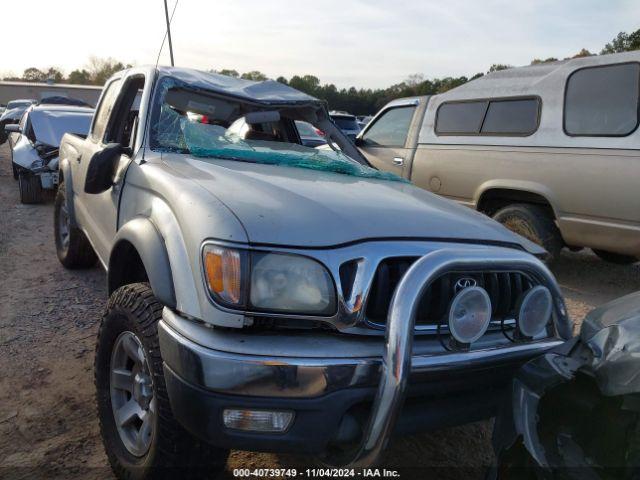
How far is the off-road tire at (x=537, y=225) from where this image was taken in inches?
213

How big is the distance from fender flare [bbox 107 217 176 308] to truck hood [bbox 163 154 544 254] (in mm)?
286

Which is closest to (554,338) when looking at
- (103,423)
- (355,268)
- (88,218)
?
(355,268)

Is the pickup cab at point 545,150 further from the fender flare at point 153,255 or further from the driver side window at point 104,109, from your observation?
the fender flare at point 153,255

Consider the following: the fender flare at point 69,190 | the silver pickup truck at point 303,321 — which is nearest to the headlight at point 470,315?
the silver pickup truck at point 303,321

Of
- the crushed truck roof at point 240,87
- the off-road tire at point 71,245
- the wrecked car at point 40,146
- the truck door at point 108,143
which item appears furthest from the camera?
the wrecked car at point 40,146

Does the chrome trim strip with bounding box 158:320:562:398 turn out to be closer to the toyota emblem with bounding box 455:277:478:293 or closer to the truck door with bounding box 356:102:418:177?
the toyota emblem with bounding box 455:277:478:293

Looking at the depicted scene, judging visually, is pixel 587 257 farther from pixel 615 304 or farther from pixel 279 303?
pixel 279 303

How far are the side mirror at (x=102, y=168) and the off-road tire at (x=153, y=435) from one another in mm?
864

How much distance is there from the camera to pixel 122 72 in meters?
4.02

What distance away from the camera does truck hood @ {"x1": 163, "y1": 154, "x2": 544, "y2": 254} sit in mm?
1891

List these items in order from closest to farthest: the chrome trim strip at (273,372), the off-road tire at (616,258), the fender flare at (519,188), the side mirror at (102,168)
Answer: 1. the chrome trim strip at (273,372)
2. the side mirror at (102,168)
3. the fender flare at (519,188)
4. the off-road tire at (616,258)

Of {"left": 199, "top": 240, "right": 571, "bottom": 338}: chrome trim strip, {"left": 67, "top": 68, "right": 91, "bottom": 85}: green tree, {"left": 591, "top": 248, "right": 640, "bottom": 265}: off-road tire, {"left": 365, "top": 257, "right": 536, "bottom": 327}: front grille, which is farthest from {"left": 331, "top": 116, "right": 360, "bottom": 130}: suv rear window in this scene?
{"left": 67, "top": 68, "right": 91, "bottom": 85}: green tree

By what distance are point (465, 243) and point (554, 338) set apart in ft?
1.70

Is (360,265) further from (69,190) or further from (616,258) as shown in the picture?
(616,258)
